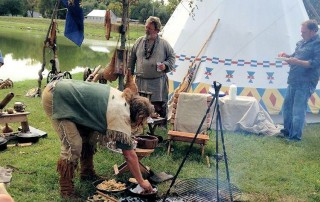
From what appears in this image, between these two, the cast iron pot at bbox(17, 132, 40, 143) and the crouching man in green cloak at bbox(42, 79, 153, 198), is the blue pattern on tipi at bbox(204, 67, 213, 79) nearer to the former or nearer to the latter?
the cast iron pot at bbox(17, 132, 40, 143)

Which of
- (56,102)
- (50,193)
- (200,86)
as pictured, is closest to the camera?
(56,102)

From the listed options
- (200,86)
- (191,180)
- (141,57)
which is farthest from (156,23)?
(191,180)

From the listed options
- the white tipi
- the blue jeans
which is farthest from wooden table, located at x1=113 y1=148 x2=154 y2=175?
the white tipi

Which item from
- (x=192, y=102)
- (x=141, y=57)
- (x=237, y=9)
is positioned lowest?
(x=192, y=102)

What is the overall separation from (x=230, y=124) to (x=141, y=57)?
2049mm

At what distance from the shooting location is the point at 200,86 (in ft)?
26.6

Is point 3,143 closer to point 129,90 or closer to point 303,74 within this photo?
point 129,90

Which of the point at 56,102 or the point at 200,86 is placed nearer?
the point at 56,102

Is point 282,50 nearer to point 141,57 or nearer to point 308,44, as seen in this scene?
point 308,44

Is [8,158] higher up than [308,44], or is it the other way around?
[308,44]

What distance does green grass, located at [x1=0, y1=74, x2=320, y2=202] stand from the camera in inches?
178

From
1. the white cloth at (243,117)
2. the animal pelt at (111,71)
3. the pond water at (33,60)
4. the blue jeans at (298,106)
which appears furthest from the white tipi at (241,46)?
the pond water at (33,60)

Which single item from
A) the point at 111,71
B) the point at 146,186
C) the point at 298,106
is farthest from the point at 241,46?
the point at 146,186

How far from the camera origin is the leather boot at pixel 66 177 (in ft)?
13.3
